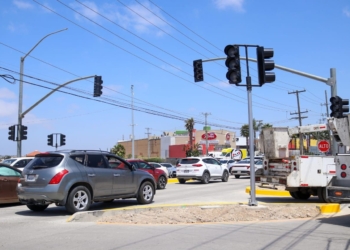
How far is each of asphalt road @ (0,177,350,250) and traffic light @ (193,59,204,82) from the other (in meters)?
12.0

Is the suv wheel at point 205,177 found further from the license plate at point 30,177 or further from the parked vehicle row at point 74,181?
the license plate at point 30,177

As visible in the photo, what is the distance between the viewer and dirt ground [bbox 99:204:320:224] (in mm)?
10414

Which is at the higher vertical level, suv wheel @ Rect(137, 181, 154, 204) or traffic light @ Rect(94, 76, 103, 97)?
traffic light @ Rect(94, 76, 103, 97)

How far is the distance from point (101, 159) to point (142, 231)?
419 cm

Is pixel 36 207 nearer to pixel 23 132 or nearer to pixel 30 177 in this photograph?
pixel 30 177

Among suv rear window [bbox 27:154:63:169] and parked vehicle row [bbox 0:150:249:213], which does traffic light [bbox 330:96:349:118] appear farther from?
suv rear window [bbox 27:154:63:169]

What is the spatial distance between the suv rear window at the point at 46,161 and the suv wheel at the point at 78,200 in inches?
36.2

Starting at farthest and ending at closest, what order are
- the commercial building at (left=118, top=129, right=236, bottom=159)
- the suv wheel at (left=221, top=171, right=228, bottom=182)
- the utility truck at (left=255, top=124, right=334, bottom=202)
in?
the commercial building at (left=118, top=129, right=236, bottom=159) < the suv wheel at (left=221, top=171, right=228, bottom=182) < the utility truck at (left=255, top=124, right=334, bottom=202)

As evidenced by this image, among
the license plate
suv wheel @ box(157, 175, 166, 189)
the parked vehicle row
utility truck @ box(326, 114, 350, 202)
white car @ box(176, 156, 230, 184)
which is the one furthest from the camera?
white car @ box(176, 156, 230, 184)

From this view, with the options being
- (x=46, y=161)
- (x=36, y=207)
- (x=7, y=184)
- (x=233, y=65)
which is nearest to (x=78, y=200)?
(x=46, y=161)

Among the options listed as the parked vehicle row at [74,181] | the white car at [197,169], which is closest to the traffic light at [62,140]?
the white car at [197,169]

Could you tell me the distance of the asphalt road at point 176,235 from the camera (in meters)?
7.68

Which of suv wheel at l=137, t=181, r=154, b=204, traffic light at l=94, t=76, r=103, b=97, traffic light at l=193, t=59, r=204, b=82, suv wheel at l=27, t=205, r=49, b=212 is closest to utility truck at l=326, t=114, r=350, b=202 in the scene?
suv wheel at l=137, t=181, r=154, b=204

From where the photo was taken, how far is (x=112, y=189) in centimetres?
1269
